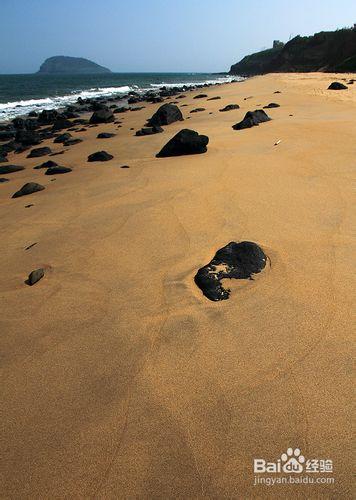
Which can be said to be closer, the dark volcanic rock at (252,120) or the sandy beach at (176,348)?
the sandy beach at (176,348)

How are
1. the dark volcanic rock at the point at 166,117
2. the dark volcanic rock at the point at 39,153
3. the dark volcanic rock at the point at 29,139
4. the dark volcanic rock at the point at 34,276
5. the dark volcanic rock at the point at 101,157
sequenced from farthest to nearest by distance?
the dark volcanic rock at the point at 29,139, the dark volcanic rock at the point at 166,117, the dark volcanic rock at the point at 39,153, the dark volcanic rock at the point at 101,157, the dark volcanic rock at the point at 34,276

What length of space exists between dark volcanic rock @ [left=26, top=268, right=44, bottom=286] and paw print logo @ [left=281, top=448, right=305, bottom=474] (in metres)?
1.93

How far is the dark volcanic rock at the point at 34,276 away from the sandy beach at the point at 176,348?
0.13ft

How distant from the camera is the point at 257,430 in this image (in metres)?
1.34

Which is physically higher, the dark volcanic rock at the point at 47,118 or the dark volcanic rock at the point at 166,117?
the dark volcanic rock at the point at 166,117

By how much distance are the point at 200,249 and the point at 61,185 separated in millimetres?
3300

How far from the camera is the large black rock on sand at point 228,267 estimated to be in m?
2.08

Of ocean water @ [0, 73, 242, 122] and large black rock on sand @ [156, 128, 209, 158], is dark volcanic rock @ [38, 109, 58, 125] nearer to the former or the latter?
ocean water @ [0, 73, 242, 122]

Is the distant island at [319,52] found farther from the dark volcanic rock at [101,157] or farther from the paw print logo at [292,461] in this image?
the paw print logo at [292,461]

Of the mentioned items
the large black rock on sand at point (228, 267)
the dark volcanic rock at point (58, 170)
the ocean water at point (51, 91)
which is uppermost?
the large black rock on sand at point (228, 267)

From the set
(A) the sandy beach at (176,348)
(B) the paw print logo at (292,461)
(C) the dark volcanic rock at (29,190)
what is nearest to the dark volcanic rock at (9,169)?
(C) the dark volcanic rock at (29,190)

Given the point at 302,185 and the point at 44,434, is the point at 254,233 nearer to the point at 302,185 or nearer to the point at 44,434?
the point at 302,185

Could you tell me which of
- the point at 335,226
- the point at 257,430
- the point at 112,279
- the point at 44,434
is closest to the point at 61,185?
the point at 112,279

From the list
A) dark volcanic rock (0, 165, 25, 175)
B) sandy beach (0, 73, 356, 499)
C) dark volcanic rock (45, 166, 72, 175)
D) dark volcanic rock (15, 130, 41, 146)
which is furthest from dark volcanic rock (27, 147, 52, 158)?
sandy beach (0, 73, 356, 499)
